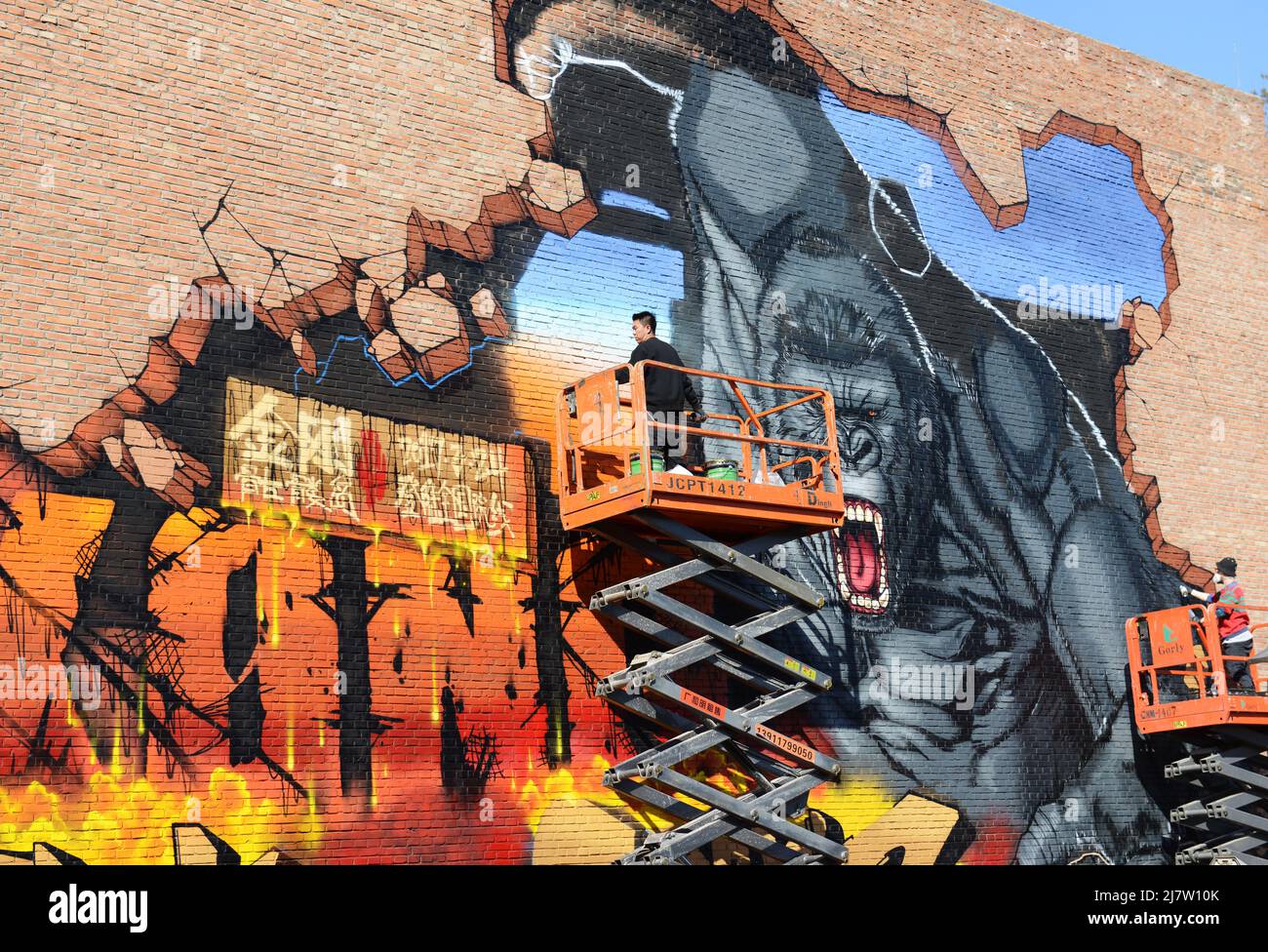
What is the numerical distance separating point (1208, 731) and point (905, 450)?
4.73 meters

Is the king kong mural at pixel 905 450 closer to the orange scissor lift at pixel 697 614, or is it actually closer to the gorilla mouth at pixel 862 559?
the gorilla mouth at pixel 862 559

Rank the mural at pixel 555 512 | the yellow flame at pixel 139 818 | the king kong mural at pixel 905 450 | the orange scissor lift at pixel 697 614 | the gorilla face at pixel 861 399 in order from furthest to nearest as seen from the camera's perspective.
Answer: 1. the gorilla face at pixel 861 399
2. the king kong mural at pixel 905 450
3. the orange scissor lift at pixel 697 614
4. the mural at pixel 555 512
5. the yellow flame at pixel 139 818

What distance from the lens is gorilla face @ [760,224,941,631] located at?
14633 mm

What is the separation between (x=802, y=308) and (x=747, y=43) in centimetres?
303

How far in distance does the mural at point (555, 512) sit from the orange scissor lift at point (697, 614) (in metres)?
0.40

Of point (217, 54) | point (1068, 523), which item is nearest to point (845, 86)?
Result: point (1068, 523)

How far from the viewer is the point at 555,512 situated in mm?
12734

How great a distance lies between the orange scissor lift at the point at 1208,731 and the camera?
48.9ft

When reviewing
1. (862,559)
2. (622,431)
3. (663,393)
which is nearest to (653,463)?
(622,431)

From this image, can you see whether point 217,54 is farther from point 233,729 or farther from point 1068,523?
point 1068,523
